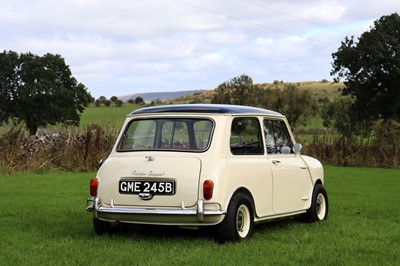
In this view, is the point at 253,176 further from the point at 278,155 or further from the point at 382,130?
the point at 382,130

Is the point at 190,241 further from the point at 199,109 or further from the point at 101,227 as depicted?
the point at 199,109

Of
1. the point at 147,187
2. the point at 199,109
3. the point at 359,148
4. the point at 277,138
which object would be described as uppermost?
the point at 199,109

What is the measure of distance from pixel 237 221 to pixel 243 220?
19 centimetres

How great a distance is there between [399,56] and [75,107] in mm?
41434

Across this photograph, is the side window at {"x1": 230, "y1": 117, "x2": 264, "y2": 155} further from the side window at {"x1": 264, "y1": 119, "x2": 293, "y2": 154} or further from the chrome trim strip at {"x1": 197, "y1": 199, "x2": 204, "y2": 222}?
the chrome trim strip at {"x1": 197, "y1": 199, "x2": 204, "y2": 222}

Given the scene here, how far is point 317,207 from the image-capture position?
1084 centimetres

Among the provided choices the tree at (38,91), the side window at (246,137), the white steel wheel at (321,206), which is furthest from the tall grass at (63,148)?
the tree at (38,91)

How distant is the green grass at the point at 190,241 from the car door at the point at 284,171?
41 cm

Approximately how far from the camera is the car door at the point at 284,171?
9.50m

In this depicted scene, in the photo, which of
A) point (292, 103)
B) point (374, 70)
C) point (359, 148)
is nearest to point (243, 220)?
point (359, 148)

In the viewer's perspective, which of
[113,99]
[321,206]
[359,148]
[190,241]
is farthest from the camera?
[113,99]

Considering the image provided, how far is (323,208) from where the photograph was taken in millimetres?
10938

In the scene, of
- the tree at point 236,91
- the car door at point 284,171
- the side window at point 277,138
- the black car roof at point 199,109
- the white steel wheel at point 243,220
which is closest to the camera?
the white steel wheel at point 243,220

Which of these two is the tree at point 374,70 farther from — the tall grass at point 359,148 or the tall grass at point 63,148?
the tall grass at point 63,148
